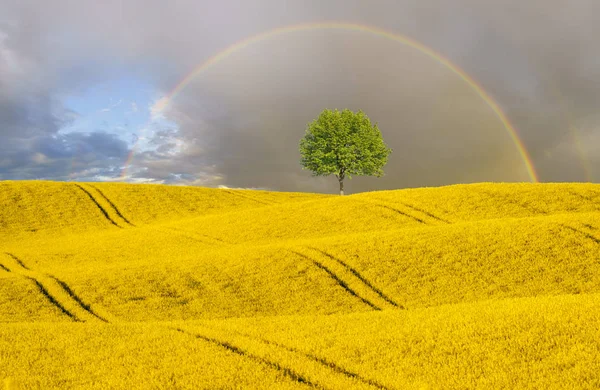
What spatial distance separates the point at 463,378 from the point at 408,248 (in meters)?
13.9

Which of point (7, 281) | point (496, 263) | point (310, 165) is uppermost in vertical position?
point (310, 165)

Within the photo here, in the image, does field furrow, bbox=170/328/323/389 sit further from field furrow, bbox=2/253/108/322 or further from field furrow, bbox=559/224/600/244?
field furrow, bbox=559/224/600/244

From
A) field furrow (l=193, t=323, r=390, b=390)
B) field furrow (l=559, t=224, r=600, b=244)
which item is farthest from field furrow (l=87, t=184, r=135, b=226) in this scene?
field furrow (l=559, t=224, r=600, b=244)

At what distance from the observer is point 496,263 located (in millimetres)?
19125

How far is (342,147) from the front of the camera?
7219cm

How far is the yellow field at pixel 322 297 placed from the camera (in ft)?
27.4

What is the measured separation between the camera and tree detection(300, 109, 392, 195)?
71.9 metres

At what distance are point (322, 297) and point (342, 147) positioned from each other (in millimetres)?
56326

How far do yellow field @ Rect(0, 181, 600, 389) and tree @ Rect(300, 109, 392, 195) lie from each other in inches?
1316

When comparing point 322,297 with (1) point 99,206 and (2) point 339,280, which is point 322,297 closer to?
(2) point 339,280

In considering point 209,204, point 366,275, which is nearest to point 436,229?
point 366,275

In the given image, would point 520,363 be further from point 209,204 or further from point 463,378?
point 209,204

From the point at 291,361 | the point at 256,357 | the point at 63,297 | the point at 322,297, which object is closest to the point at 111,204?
the point at 63,297

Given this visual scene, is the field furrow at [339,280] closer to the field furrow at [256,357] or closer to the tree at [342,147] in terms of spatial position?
the field furrow at [256,357]
